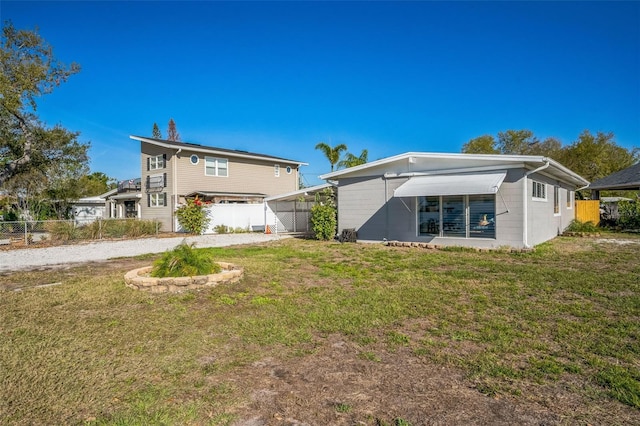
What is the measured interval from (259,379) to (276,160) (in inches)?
1009

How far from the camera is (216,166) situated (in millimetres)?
24828

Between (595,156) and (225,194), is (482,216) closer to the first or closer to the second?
(225,194)

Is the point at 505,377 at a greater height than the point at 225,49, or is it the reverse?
the point at 225,49

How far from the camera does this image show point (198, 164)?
78.3ft

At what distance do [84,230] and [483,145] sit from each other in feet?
139

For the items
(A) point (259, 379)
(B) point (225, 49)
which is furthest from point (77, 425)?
(B) point (225, 49)

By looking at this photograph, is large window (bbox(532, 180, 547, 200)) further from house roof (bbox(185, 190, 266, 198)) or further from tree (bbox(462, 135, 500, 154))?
tree (bbox(462, 135, 500, 154))

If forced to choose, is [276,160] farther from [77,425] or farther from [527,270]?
[77,425]

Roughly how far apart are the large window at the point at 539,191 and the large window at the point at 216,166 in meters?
19.3

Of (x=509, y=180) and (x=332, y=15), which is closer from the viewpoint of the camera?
(x=509, y=180)


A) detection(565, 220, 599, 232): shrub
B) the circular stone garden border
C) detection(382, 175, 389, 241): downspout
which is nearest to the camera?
the circular stone garden border

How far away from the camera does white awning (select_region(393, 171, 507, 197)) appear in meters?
10.9

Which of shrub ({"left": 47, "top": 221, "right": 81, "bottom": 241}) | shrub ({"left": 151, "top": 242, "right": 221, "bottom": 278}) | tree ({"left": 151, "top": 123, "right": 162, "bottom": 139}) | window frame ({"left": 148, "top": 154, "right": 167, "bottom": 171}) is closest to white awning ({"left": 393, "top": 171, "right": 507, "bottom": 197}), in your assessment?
shrub ({"left": 151, "top": 242, "right": 221, "bottom": 278})

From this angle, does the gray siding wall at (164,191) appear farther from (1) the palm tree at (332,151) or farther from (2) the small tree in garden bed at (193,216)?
(1) the palm tree at (332,151)
